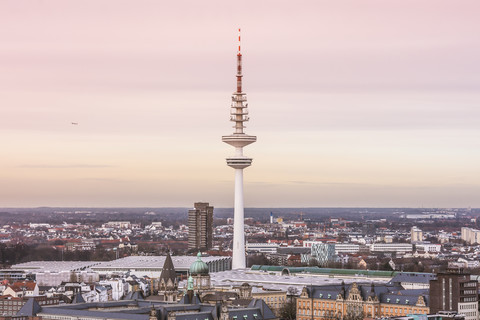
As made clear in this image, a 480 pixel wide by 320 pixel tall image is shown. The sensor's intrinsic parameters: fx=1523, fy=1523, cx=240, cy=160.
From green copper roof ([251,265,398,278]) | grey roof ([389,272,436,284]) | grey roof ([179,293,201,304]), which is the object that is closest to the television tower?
green copper roof ([251,265,398,278])

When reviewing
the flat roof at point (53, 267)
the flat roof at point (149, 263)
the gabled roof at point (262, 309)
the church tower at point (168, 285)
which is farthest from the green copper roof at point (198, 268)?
the flat roof at point (53, 267)

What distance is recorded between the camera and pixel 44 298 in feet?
389

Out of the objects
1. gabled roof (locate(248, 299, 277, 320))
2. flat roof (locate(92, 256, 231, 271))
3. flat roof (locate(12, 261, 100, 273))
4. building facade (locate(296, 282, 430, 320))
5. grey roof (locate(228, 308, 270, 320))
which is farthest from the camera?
flat roof (locate(92, 256, 231, 271))

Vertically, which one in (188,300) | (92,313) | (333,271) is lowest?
(92,313)

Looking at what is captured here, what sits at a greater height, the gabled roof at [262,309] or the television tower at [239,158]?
the television tower at [239,158]

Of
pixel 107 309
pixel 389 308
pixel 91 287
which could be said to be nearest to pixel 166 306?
pixel 107 309

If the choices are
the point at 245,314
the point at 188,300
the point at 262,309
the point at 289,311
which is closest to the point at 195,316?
the point at 245,314

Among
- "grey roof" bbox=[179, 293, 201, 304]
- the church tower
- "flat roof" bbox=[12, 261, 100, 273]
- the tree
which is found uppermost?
"flat roof" bbox=[12, 261, 100, 273]

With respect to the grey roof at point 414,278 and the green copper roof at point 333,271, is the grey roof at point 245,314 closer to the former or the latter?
the grey roof at point 414,278

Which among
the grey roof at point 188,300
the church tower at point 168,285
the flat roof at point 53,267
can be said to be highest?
the flat roof at point 53,267

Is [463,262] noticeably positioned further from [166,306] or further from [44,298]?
[166,306]

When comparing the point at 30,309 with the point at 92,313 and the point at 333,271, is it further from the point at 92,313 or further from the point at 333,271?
the point at 333,271

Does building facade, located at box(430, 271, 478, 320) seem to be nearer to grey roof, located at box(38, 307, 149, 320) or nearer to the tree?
grey roof, located at box(38, 307, 149, 320)

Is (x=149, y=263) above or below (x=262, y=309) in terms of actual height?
above
